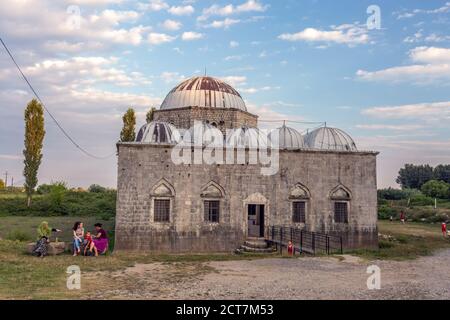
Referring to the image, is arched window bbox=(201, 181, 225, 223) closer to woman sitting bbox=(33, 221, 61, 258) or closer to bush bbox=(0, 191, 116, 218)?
woman sitting bbox=(33, 221, 61, 258)

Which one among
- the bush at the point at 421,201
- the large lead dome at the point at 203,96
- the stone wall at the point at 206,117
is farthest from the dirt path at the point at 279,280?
the bush at the point at 421,201

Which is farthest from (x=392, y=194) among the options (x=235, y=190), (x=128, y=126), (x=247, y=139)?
(x=235, y=190)

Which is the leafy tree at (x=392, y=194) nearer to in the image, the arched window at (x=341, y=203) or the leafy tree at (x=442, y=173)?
the leafy tree at (x=442, y=173)

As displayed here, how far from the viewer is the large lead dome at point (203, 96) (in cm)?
2312

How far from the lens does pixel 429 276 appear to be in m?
12.0

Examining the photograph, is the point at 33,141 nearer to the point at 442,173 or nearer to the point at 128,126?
the point at 128,126

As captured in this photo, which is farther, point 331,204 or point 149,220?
point 331,204

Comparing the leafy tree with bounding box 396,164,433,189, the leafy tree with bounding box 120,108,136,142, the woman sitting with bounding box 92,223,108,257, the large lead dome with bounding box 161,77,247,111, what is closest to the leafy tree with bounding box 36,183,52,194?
the leafy tree with bounding box 120,108,136,142

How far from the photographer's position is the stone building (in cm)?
1725

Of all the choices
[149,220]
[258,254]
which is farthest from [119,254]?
[258,254]

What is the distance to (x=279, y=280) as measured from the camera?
Result: 11.2m

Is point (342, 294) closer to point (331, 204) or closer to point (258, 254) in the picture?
point (258, 254)

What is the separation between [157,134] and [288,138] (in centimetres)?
658
